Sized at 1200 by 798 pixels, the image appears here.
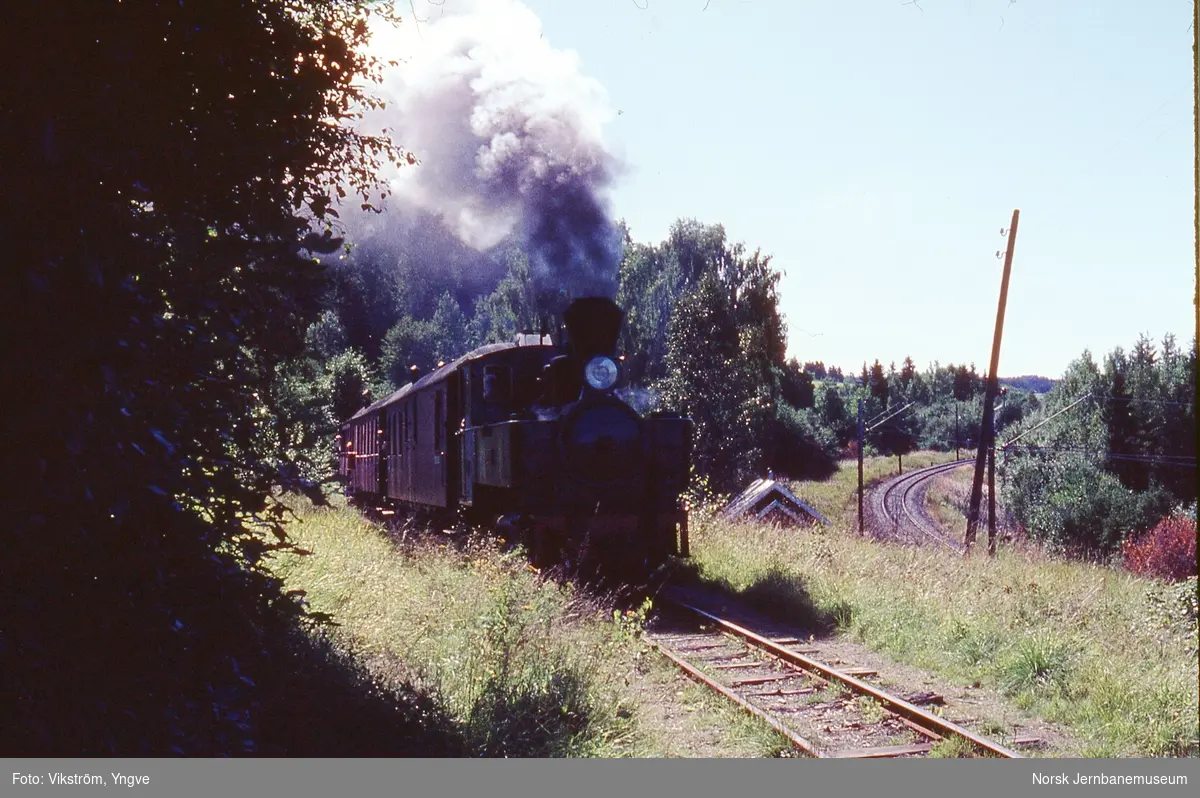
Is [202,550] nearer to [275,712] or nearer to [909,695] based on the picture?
[275,712]

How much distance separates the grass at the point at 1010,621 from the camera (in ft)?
18.2

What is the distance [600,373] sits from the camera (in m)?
9.71

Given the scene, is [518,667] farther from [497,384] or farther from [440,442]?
[440,442]

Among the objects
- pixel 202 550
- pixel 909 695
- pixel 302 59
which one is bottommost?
pixel 909 695

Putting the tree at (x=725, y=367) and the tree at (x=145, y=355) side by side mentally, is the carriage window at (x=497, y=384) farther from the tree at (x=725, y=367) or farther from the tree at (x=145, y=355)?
the tree at (x=725, y=367)

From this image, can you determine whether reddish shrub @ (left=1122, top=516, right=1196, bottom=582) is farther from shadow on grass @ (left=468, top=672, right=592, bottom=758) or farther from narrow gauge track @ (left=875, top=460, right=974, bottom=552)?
shadow on grass @ (left=468, top=672, right=592, bottom=758)

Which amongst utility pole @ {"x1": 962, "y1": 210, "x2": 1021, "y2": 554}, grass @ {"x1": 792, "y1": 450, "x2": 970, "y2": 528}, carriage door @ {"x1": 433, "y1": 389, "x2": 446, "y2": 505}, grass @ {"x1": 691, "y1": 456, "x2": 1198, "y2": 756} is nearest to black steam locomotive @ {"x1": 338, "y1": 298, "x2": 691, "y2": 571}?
carriage door @ {"x1": 433, "y1": 389, "x2": 446, "y2": 505}

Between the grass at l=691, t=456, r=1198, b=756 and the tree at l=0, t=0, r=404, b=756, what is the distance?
5381 millimetres

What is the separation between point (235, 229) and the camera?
4.27 meters

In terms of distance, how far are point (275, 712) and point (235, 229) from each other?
279 centimetres

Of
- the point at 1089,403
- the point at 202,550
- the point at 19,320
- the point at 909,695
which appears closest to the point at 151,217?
the point at 19,320

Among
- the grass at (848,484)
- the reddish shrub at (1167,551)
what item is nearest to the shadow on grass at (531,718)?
the grass at (848,484)

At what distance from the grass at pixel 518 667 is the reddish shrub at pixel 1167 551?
75.0 ft

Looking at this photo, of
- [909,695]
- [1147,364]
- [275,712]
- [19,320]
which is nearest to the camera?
[19,320]
